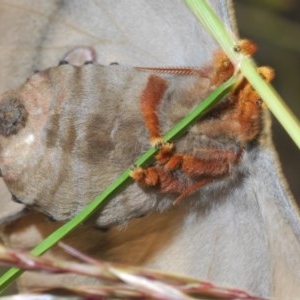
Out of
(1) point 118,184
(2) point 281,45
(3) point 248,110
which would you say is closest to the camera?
(1) point 118,184

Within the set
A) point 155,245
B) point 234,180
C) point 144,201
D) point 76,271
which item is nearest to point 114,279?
point 76,271

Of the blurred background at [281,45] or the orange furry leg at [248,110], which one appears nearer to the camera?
the orange furry leg at [248,110]

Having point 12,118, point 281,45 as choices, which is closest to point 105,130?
point 12,118

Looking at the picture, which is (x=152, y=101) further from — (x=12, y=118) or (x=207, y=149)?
(x=12, y=118)

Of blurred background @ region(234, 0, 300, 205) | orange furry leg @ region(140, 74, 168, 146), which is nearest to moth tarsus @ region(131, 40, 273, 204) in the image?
orange furry leg @ region(140, 74, 168, 146)

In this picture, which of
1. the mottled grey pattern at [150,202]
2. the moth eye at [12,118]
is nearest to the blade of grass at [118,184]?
the mottled grey pattern at [150,202]

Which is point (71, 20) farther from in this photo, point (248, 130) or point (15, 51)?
point (248, 130)

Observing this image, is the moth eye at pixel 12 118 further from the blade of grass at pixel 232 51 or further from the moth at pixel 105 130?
the blade of grass at pixel 232 51
